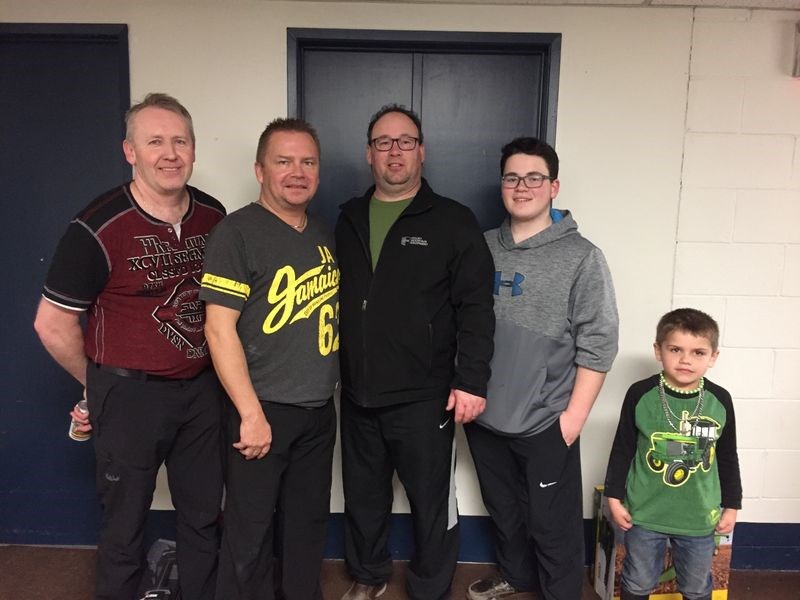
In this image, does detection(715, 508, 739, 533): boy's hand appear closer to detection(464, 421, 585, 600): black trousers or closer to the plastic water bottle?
detection(464, 421, 585, 600): black trousers

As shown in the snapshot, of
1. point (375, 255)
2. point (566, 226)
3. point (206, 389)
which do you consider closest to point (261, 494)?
point (206, 389)

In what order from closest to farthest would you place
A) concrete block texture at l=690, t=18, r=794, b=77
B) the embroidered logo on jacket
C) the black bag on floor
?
the embroidered logo on jacket → the black bag on floor → concrete block texture at l=690, t=18, r=794, b=77

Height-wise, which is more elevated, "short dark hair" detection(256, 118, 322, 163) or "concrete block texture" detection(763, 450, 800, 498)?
"short dark hair" detection(256, 118, 322, 163)

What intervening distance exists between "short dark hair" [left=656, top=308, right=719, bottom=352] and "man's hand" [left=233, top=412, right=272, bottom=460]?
4.11ft

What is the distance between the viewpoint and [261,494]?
169cm

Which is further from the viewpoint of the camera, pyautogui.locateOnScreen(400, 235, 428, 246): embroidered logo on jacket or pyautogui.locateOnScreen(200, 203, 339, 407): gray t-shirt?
pyautogui.locateOnScreen(400, 235, 428, 246): embroidered logo on jacket

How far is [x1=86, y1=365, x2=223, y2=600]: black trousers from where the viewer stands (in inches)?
65.0

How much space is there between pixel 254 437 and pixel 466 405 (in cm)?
66

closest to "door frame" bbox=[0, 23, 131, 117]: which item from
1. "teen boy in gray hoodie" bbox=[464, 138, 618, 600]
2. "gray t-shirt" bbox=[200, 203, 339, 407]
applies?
"gray t-shirt" bbox=[200, 203, 339, 407]

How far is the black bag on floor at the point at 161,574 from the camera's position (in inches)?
78.1

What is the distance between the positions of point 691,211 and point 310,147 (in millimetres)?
Answer: 1493

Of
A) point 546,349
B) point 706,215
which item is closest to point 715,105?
point 706,215

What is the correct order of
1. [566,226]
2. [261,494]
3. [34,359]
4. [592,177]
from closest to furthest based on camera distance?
[261,494] → [566,226] → [592,177] → [34,359]

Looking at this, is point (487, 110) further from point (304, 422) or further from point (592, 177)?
point (304, 422)
